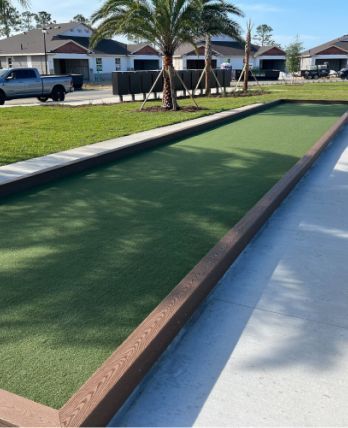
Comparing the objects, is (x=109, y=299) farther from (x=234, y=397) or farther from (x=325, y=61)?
(x=325, y=61)

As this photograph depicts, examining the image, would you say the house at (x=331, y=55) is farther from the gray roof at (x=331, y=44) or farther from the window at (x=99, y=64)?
the window at (x=99, y=64)

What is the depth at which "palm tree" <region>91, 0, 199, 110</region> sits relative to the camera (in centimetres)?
1568

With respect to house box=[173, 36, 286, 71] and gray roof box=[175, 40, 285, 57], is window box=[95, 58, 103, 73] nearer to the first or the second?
house box=[173, 36, 286, 71]

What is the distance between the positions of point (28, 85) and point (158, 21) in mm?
9981

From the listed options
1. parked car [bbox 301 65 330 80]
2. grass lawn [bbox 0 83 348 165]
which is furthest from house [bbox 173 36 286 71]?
grass lawn [bbox 0 83 348 165]

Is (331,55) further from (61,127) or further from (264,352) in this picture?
(264,352)

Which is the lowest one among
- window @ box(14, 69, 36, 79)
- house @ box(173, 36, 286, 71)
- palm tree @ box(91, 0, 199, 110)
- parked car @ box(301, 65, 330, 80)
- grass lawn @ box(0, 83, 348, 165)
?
grass lawn @ box(0, 83, 348, 165)

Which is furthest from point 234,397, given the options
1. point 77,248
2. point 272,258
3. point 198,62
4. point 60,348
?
point 198,62

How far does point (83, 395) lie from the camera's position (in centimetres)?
240

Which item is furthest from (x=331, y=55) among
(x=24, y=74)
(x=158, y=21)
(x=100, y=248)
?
(x=100, y=248)

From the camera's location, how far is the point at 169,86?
17453 millimetres

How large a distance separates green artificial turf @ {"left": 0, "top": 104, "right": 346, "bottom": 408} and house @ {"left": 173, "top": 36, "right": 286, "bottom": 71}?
5339 centimetres

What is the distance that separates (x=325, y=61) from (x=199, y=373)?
83.0 m

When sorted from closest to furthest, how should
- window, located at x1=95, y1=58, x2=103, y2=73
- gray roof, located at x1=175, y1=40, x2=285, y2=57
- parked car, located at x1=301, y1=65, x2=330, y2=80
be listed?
window, located at x1=95, y1=58, x2=103, y2=73
parked car, located at x1=301, y1=65, x2=330, y2=80
gray roof, located at x1=175, y1=40, x2=285, y2=57
